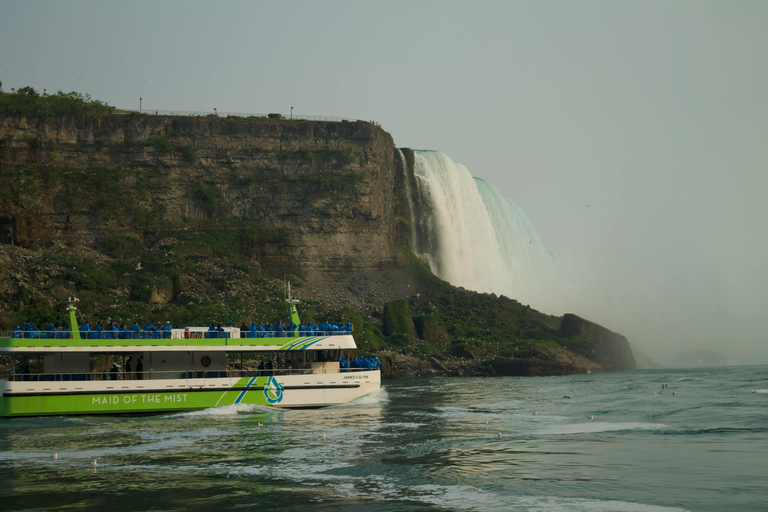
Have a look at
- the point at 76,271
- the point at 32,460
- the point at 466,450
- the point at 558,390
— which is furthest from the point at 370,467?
the point at 76,271

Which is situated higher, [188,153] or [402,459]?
[188,153]

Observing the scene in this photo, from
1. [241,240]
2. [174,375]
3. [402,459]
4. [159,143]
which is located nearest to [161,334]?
[174,375]

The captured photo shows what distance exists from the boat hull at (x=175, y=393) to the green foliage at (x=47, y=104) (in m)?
62.7

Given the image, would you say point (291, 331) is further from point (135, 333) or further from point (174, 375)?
point (135, 333)

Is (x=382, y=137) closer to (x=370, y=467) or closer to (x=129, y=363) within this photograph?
(x=129, y=363)

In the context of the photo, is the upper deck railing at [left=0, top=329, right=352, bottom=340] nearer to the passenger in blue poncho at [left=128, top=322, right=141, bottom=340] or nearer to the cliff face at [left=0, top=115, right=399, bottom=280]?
the passenger in blue poncho at [left=128, top=322, right=141, bottom=340]

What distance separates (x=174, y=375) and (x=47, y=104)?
2542 inches

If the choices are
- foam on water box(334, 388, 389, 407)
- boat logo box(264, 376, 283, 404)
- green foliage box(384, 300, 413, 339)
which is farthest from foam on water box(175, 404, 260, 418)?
green foliage box(384, 300, 413, 339)

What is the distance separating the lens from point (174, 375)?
38.8 m

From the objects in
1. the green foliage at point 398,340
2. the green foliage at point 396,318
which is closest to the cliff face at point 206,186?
the green foliage at point 396,318

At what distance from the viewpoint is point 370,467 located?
22.3 metres

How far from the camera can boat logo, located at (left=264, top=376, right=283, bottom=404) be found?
39.0 meters

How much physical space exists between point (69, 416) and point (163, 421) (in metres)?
5.03

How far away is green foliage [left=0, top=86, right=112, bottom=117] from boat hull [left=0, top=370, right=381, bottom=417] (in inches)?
2467
